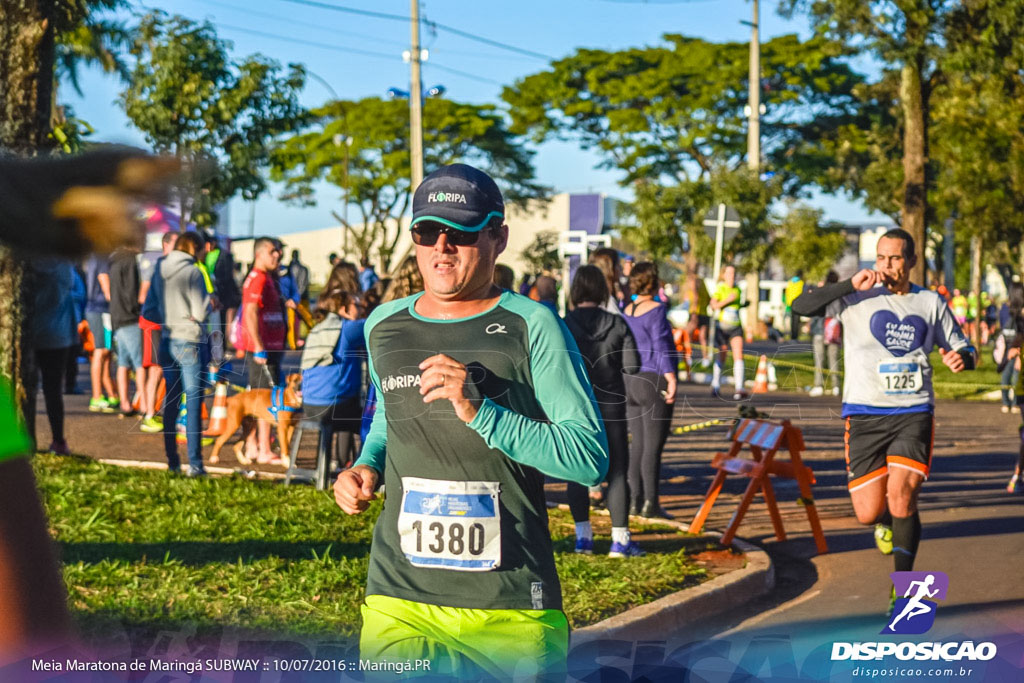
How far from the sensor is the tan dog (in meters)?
9.66

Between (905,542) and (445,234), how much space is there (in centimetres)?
442

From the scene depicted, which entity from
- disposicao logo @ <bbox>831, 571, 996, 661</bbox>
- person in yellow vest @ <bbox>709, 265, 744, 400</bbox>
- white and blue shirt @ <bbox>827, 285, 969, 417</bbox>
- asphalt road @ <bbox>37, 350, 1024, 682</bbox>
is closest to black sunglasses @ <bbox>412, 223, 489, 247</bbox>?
asphalt road @ <bbox>37, 350, 1024, 682</bbox>

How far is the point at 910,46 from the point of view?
1764cm

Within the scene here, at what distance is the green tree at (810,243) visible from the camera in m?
47.2

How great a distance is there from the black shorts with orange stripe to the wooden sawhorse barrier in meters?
1.27

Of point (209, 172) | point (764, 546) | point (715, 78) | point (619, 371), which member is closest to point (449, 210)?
point (209, 172)

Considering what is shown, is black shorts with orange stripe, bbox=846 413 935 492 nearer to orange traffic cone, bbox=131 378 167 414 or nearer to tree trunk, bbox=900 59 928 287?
orange traffic cone, bbox=131 378 167 414

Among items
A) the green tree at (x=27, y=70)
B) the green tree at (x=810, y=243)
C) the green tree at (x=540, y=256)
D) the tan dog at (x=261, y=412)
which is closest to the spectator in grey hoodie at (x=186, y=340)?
the tan dog at (x=261, y=412)

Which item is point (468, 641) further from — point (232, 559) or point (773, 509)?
point (773, 509)

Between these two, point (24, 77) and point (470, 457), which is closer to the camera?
point (470, 457)

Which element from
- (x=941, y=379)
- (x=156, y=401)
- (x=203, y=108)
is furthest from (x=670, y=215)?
(x=203, y=108)

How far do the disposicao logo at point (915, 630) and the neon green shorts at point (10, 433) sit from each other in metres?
3.77

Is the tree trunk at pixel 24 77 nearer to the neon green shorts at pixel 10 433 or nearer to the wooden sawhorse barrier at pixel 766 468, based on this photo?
the wooden sawhorse barrier at pixel 766 468

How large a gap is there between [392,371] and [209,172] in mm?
2245
